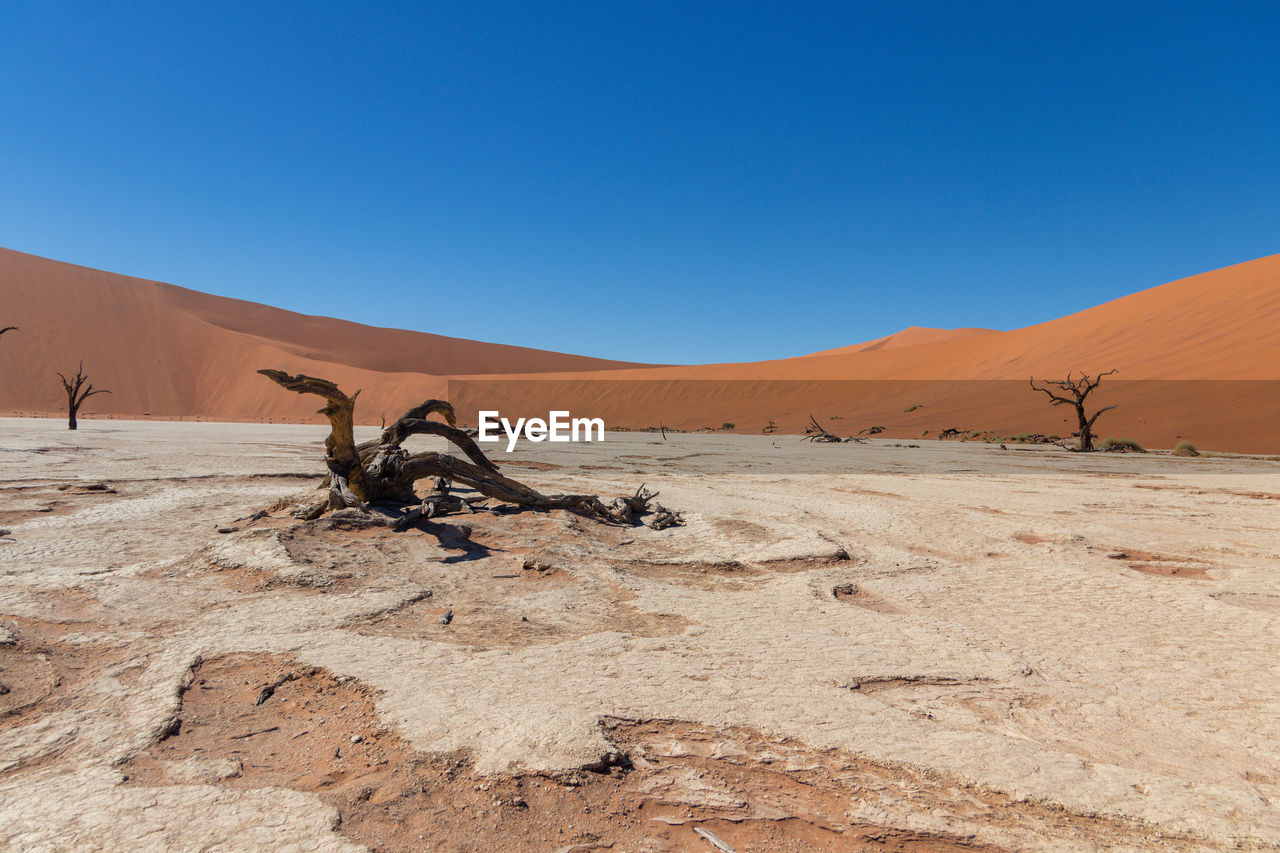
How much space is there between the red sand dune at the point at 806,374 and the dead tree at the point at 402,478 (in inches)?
691

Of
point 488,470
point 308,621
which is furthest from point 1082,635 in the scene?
point 488,470

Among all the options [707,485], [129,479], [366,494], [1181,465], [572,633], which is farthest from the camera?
[1181,465]

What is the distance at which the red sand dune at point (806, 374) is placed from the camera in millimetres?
21188

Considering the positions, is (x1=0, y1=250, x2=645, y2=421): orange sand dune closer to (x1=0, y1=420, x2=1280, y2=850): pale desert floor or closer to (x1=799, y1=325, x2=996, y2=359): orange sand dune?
(x1=0, y1=420, x2=1280, y2=850): pale desert floor

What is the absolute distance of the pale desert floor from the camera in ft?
5.76

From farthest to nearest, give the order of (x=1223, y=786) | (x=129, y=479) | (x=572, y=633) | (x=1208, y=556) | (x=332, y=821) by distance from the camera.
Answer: (x=129, y=479)
(x=1208, y=556)
(x=572, y=633)
(x=1223, y=786)
(x=332, y=821)

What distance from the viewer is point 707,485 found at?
8.89m

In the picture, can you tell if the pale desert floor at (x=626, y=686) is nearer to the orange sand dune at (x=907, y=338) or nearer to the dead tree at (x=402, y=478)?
the dead tree at (x=402, y=478)

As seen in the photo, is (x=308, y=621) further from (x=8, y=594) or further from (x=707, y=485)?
(x=707, y=485)

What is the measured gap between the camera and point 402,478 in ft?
19.0

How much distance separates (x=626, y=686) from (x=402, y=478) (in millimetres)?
3850

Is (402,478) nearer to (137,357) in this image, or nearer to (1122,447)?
(1122,447)

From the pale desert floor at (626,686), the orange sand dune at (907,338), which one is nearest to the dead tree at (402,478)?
the pale desert floor at (626,686)

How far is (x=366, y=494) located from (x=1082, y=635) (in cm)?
505
